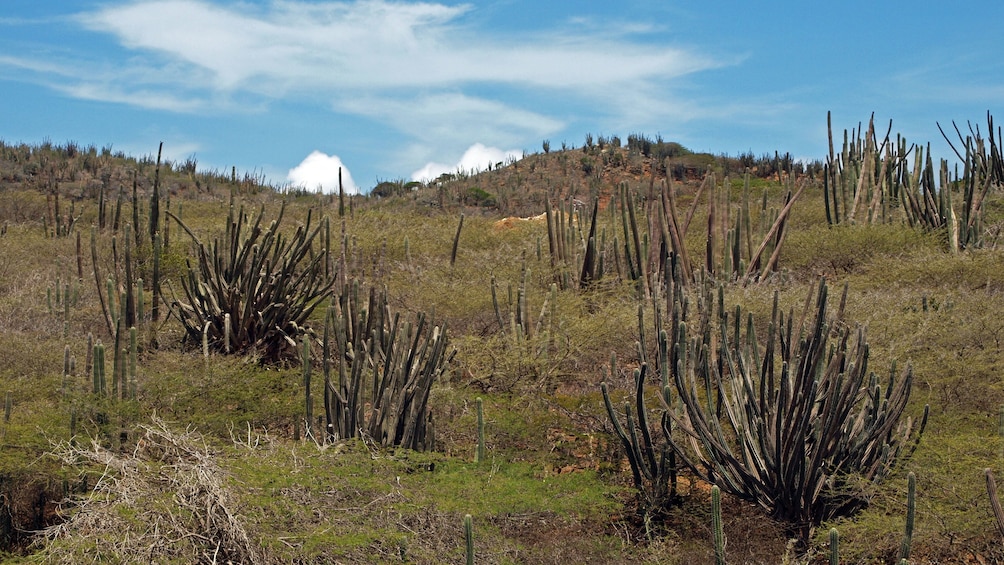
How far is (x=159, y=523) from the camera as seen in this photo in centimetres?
623

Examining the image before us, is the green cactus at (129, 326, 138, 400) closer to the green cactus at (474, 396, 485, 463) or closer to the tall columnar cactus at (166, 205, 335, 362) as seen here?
the tall columnar cactus at (166, 205, 335, 362)

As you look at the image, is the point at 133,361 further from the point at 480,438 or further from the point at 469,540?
the point at 469,540

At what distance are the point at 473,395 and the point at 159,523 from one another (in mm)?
4363

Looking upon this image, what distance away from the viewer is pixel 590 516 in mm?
7816

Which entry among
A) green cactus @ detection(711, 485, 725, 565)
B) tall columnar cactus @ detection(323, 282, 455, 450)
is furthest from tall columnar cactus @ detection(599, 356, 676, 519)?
tall columnar cactus @ detection(323, 282, 455, 450)

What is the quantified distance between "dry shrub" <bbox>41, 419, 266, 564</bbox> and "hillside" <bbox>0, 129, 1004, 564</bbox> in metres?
0.02

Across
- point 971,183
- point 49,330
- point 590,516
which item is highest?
point 971,183

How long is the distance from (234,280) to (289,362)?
1088 mm

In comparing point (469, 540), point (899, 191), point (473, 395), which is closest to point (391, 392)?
point (473, 395)

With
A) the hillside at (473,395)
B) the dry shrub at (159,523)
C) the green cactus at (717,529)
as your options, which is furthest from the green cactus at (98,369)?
the green cactus at (717,529)

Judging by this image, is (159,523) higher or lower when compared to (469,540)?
higher

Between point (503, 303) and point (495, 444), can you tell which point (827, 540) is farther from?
point (503, 303)

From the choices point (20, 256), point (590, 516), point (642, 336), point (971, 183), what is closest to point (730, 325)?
point (642, 336)

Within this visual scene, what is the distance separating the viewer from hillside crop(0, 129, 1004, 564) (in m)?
6.81
